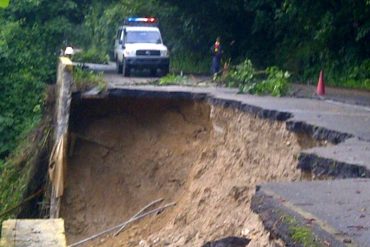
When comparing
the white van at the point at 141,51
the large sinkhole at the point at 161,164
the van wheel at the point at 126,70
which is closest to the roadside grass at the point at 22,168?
the large sinkhole at the point at 161,164

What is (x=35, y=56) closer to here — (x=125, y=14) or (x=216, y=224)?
(x=216, y=224)

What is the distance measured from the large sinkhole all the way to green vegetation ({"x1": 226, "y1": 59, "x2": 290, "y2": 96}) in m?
1.80

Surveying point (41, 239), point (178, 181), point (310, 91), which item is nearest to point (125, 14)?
point (310, 91)

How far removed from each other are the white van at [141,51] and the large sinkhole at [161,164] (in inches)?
430

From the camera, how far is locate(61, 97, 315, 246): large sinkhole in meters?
19.1

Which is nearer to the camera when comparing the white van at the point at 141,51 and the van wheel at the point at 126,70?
the van wheel at the point at 126,70

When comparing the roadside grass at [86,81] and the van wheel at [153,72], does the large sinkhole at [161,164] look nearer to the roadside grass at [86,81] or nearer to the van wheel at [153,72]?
the roadside grass at [86,81]

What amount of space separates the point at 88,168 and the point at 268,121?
7.97 metres

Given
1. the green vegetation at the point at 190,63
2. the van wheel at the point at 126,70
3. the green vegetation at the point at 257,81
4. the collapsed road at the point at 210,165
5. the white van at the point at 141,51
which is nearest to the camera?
the collapsed road at the point at 210,165

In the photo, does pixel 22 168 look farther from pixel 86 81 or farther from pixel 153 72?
pixel 153 72

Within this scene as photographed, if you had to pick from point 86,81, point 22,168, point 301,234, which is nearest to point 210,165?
point 86,81

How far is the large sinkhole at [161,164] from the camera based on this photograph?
19141 millimetres

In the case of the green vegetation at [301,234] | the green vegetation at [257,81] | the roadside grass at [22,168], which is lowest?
the roadside grass at [22,168]

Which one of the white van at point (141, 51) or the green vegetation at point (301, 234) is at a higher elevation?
the green vegetation at point (301, 234)
